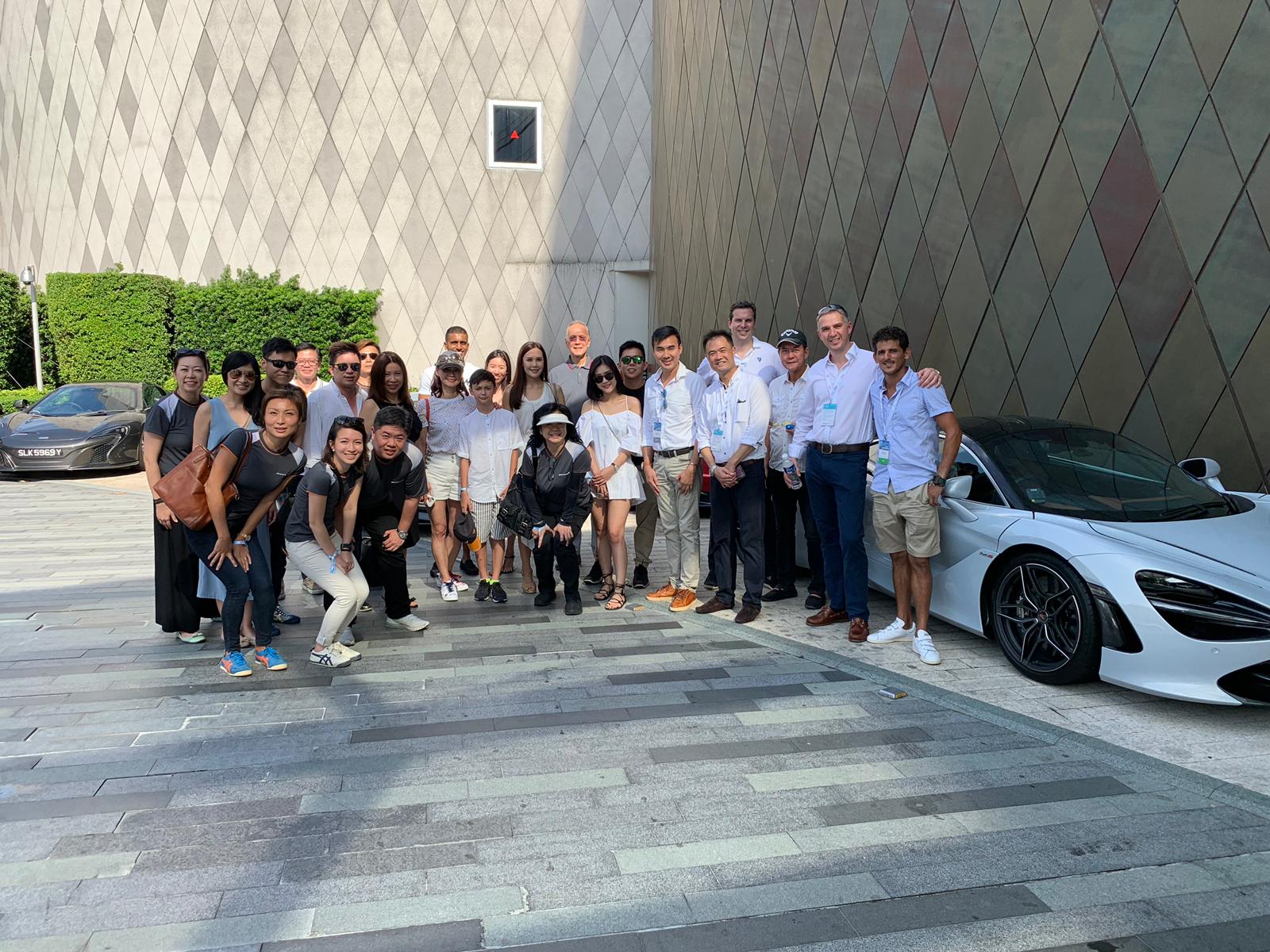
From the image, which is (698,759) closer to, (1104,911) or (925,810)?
(925,810)

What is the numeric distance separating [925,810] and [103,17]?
25983 mm

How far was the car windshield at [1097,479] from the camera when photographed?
5.14m

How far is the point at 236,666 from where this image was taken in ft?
17.0

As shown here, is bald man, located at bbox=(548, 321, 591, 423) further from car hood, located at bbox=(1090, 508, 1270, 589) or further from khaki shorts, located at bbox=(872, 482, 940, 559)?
car hood, located at bbox=(1090, 508, 1270, 589)

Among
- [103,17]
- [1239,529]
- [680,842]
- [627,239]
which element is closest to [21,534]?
[680,842]

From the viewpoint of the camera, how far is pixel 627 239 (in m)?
23.0

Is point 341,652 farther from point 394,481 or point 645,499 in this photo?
point 645,499

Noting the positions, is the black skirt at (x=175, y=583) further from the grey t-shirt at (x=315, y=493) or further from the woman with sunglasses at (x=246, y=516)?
the grey t-shirt at (x=315, y=493)

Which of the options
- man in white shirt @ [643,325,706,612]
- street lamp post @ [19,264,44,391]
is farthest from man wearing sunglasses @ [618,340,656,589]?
street lamp post @ [19,264,44,391]

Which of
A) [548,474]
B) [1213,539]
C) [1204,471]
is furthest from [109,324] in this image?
[1213,539]

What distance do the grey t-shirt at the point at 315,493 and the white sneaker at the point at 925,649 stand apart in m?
3.52

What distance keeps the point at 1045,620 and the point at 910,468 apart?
117cm

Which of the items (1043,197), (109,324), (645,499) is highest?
(1043,197)

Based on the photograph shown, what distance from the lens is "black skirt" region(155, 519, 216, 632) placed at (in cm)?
568
